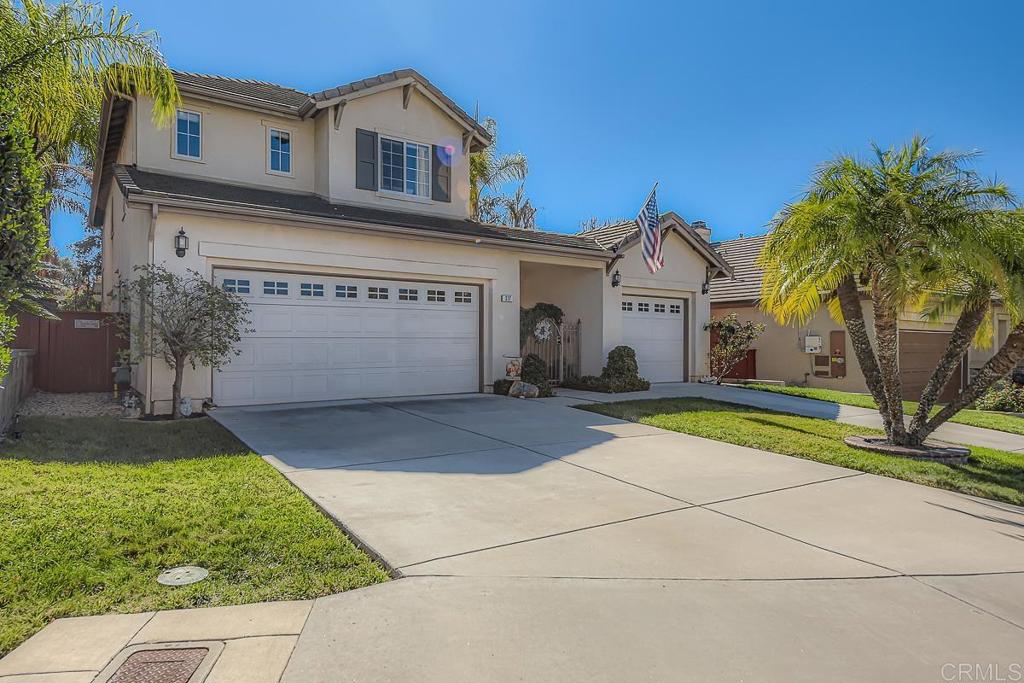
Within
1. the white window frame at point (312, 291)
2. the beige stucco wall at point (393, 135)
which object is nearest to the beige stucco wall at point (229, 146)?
the beige stucco wall at point (393, 135)

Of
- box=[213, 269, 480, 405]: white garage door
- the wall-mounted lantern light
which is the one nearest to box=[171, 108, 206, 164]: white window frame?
the wall-mounted lantern light

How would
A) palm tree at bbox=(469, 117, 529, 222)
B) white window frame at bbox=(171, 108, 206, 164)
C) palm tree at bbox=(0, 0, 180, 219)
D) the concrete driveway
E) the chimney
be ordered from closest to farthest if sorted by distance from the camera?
the concrete driveway < palm tree at bbox=(0, 0, 180, 219) < white window frame at bbox=(171, 108, 206, 164) < the chimney < palm tree at bbox=(469, 117, 529, 222)

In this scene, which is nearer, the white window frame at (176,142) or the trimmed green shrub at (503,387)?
the white window frame at (176,142)

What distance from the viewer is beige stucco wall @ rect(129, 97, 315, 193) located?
38.7 feet

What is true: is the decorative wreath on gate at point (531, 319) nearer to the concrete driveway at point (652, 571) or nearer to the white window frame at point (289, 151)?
the white window frame at point (289, 151)

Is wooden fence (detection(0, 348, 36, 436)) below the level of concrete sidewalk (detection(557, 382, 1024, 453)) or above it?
above

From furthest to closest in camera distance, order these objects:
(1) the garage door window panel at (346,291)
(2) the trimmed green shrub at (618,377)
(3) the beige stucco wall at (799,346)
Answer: (3) the beige stucco wall at (799,346) < (2) the trimmed green shrub at (618,377) < (1) the garage door window panel at (346,291)

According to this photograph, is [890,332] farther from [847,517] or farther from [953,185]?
[847,517]

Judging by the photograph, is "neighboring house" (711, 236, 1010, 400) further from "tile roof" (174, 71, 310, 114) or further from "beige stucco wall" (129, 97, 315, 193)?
"tile roof" (174, 71, 310, 114)

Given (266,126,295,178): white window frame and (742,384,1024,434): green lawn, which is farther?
(266,126,295,178): white window frame

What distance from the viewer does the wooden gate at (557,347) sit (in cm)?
1493

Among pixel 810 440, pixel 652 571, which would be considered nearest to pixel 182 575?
pixel 652 571

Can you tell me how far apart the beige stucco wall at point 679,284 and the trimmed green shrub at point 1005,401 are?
22.3ft

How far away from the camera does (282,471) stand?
20.5 ft
